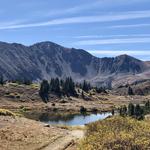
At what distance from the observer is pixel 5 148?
53.4 meters

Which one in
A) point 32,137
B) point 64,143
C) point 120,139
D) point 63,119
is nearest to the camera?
point 120,139

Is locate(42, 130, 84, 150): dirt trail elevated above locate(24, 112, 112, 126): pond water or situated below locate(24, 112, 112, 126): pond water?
above

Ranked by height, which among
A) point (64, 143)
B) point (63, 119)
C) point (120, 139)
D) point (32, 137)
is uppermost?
point (120, 139)

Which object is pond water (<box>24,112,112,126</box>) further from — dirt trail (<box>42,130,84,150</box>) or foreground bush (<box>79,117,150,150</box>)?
foreground bush (<box>79,117,150,150</box>)

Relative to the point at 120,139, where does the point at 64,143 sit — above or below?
below

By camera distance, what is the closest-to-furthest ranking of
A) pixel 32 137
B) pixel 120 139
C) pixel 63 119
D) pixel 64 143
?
pixel 120 139 < pixel 64 143 < pixel 32 137 < pixel 63 119

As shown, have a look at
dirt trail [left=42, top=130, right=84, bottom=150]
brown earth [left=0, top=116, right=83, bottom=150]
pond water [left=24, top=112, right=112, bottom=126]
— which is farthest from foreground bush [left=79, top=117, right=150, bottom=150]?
pond water [left=24, top=112, right=112, bottom=126]

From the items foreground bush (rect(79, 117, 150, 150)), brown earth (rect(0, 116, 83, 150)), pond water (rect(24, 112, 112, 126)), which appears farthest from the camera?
pond water (rect(24, 112, 112, 126))

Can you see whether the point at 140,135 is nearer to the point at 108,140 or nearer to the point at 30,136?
the point at 108,140

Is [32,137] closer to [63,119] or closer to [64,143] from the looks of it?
[64,143]

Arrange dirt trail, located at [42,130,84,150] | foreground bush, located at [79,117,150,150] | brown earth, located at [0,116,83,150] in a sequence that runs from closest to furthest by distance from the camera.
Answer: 1. foreground bush, located at [79,117,150,150]
2. brown earth, located at [0,116,83,150]
3. dirt trail, located at [42,130,84,150]

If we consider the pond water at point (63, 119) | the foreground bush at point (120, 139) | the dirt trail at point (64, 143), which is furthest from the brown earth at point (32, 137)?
the pond water at point (63, 119)

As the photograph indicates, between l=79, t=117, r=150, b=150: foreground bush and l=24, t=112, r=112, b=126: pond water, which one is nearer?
l=79, t=117, r=150, b=150: foreground bush

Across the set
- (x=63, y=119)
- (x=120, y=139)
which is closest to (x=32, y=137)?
(x=120, y=139)
